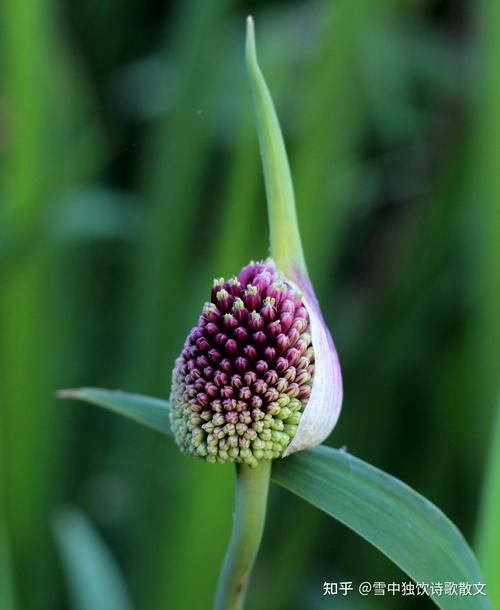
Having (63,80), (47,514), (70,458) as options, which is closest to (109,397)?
(47,514)

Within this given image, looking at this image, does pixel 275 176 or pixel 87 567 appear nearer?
pixel 275 176

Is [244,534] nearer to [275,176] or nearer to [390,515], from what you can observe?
[390,515]

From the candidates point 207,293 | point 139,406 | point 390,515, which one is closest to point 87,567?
point 207,293

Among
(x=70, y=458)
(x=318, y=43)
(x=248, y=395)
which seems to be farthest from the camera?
(x=70, y=458)

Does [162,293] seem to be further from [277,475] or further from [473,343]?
[277,475]

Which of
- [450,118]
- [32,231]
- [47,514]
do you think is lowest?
[47,514]

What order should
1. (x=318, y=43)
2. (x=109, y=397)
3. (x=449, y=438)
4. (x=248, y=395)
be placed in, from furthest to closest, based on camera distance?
(x=449, y=438)
(x=318, y=43)
(x=109, y=397)
(x=248, y=395)
